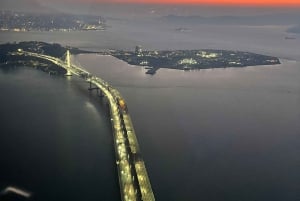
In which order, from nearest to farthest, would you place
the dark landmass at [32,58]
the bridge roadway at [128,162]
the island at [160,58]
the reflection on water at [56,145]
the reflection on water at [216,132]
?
the bridge roadway at [128,162]
the reflection on water at [56,145]
the reflection on water at [216,132]
the dark landmass at [32,58]
the island at [160,58]

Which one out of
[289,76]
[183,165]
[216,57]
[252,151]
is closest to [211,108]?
[252,151]

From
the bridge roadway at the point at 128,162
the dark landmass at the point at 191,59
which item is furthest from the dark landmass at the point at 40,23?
the bridge roadway at the point at 128,162

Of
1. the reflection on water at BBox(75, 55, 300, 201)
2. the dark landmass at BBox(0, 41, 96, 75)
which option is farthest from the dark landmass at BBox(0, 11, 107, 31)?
the reflection on water at BBox(75, 55, 300, 201)

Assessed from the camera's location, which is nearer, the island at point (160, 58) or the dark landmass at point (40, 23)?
the island at point (160, 58)

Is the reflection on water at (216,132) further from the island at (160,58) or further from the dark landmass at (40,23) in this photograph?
the dark landmass at (40,23)

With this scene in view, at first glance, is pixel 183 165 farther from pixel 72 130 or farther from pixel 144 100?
pixel 144 100

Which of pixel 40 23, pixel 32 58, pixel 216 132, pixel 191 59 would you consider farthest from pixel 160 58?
pixel 40 23

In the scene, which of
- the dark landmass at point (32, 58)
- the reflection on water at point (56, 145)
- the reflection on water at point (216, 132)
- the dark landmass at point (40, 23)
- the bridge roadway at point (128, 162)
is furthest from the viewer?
the dark landmass at point (40, 23)

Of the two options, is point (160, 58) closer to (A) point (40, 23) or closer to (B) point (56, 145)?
(B) point (56, 145)
